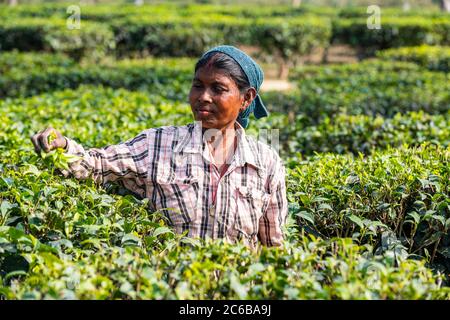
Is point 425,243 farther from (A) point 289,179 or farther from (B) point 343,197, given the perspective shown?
(A) point 289,179

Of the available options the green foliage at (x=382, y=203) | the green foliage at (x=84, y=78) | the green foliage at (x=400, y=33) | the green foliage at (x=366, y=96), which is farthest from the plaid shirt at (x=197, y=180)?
the green foliage at (x=400, y=33)

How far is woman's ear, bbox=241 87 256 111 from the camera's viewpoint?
10.5 feet

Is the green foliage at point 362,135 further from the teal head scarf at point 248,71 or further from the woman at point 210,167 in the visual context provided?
the woman at point 210,167

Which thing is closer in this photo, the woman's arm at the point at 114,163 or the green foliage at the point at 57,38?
the woman's arm at the point at 114,163

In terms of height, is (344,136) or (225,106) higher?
(225,106)

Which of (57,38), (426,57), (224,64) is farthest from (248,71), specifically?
(57,38)

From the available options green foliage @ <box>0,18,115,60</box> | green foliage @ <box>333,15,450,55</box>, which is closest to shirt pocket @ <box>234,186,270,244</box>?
green foliage @ <box>0,18,115,60</box>

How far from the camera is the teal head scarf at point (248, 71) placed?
3.08m

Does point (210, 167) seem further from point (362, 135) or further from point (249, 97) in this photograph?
point (362, 135)

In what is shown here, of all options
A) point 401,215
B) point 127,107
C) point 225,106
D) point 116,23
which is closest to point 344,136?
point 127,107

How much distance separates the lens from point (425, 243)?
3373 mm

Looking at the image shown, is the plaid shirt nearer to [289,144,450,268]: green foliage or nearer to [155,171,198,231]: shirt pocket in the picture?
[155,171,198,231]: shirt pocket

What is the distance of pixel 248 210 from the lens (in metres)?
3.12

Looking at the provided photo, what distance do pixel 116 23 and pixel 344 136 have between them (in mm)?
11865
